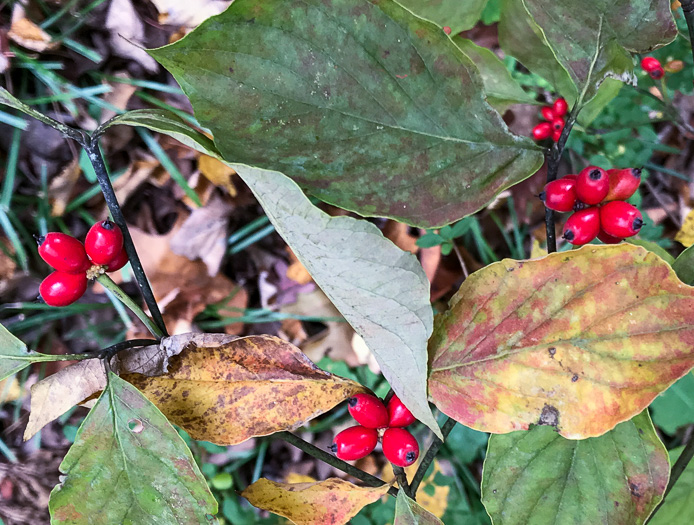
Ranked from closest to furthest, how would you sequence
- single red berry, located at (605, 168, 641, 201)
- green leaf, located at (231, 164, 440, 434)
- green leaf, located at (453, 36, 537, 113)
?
green leaf, located at (231, 164, 440, 434) → single red berry, located at (605, 168, 641, 201) → green leaf, located at (453, 36, 537, 113)

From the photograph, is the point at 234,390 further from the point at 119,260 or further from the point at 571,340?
the point at 571,340

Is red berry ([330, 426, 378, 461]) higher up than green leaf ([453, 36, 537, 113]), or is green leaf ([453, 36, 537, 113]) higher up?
green leaf ([453, 36, 537, 113])

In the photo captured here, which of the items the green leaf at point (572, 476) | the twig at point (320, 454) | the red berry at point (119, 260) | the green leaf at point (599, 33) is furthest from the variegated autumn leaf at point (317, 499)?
the green leaf at point (599, 33)

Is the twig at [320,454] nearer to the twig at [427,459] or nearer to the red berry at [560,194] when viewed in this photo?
the twig at [427,459]

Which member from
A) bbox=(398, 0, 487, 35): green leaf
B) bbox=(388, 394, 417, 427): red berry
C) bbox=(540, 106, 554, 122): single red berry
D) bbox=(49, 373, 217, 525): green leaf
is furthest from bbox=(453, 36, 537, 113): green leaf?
bbox=(49, 373, 217, 525): green leaf

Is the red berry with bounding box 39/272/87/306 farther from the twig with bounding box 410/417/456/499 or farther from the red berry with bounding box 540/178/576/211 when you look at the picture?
the red berry with bounding box 540/178/576/211

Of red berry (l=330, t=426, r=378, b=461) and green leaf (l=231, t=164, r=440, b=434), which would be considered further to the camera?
red berry (l=330, t=426, r=378, b=461)

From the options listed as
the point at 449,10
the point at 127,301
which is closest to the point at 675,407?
the point at 449,10
